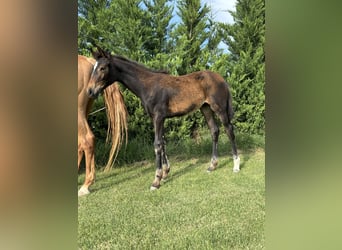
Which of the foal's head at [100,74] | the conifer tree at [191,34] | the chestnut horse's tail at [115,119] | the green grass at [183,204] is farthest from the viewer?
the conifer tree at [191,34]

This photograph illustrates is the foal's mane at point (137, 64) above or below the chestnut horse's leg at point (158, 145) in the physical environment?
above

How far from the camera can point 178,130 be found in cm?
228

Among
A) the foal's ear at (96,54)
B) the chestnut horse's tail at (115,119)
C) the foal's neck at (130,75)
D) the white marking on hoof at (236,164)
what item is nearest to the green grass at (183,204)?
the white marking on hoof at (236,164)

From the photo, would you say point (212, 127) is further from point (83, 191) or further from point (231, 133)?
point (83, 191)

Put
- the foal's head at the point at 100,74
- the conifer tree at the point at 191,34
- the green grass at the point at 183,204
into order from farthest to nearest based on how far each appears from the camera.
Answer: the conifer tree at the point at 191,34
the foal's head at the point at 100,74
the green grass at the point at 183,204

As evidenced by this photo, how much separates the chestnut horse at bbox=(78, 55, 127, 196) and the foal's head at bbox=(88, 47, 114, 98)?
0.08ft

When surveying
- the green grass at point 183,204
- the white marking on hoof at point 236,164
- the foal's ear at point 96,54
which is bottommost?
the green grass at point 183,204

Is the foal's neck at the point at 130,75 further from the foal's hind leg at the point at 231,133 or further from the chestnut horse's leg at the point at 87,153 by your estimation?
the foal's hind leg at the point at 231,133

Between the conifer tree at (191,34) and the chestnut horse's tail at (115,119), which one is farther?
the conifer tree at (191,34)

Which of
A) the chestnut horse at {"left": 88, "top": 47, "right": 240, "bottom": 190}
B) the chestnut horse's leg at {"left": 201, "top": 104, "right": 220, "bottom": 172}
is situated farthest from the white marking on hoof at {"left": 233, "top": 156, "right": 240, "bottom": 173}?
the chestnut horse's leg at {"left": 201, "top": 104, "right": 220, "bottom": 172}

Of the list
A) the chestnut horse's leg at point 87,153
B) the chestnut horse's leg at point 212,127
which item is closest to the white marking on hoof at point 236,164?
the chestnut horse's leg at point 212,127

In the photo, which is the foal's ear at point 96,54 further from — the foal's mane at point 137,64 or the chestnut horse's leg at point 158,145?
the chestnut horse's leg at point 158,145

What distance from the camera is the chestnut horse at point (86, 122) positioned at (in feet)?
6.24
